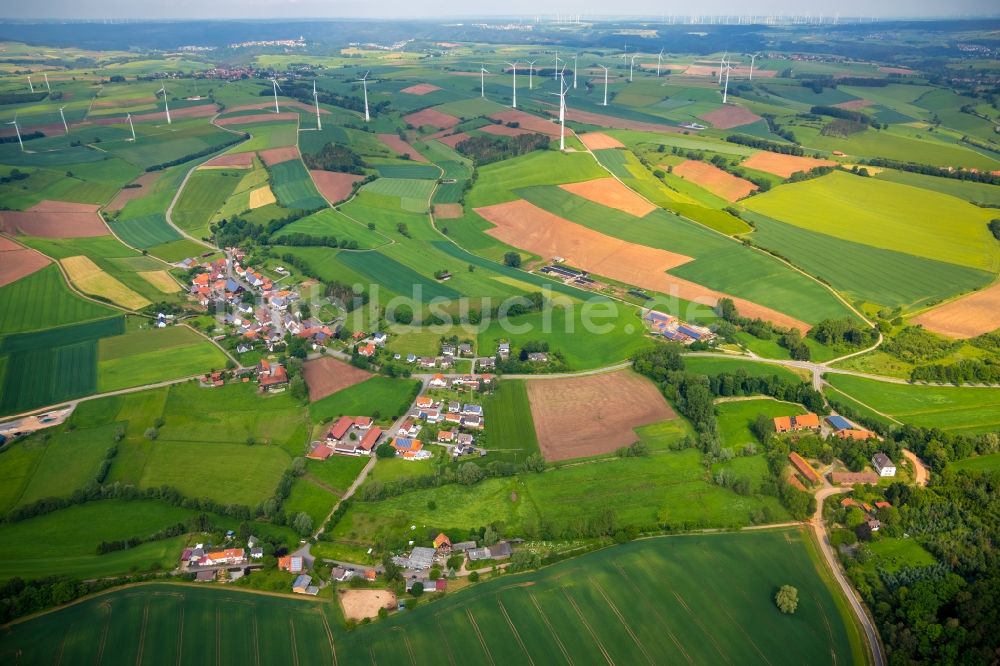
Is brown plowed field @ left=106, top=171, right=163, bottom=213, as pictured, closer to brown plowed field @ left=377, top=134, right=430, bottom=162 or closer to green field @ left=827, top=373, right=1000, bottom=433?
brown plowed field @ left=377, top=134, right=430, bottom=162

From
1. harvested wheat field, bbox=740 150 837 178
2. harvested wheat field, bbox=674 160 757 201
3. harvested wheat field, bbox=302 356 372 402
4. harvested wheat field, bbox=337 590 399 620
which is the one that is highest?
harvested wheat field, bbox=740 150 837 178

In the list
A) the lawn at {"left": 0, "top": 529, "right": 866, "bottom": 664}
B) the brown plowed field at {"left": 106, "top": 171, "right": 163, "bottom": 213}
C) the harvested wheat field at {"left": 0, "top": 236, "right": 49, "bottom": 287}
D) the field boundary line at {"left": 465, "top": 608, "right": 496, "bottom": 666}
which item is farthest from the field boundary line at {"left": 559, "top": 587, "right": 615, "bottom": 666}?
the brown plowed field at {"left": 106, "top": 171, "right": 163, "bottom": 213}

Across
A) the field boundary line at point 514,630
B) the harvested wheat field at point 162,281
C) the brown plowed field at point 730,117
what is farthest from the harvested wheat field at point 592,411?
the brown plowed field at point 730,117

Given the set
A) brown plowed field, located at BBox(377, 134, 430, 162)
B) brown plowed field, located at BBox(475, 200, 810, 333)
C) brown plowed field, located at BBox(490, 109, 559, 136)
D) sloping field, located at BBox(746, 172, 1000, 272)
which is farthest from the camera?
brown plowed field, located at BBox(490, 109, 559, 136)

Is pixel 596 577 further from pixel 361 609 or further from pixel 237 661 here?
pixel 237 661

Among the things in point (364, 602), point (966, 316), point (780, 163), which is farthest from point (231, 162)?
point (966, 316)

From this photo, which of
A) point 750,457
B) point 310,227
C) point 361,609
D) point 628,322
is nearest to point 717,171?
point 628,322
